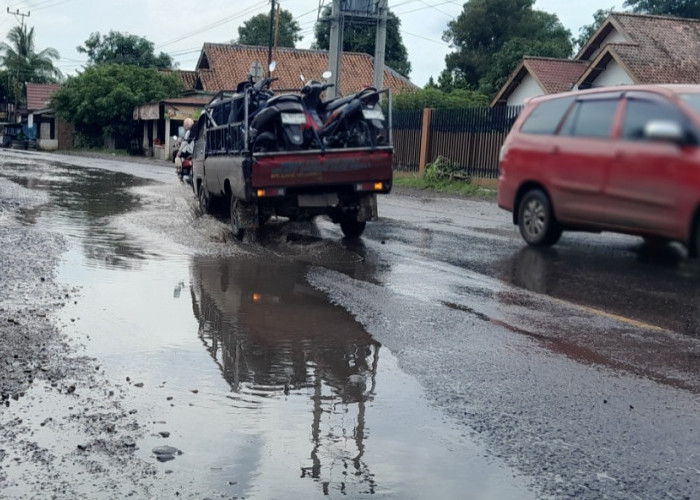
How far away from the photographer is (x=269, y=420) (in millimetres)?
4617

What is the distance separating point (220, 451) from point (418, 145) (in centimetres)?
2420

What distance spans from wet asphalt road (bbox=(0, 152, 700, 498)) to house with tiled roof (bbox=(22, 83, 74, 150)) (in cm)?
5897

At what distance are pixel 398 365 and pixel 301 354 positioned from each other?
66cm

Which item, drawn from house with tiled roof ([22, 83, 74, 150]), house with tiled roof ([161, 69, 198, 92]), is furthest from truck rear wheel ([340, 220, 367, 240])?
house with tiled roof ([22, 83, 74, 150])

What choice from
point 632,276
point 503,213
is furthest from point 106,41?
point 632,276

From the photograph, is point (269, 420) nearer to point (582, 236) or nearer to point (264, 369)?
point (264, 369)

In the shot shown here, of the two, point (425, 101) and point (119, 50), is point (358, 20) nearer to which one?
point (425, 101)

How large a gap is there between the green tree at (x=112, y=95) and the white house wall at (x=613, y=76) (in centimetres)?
2993

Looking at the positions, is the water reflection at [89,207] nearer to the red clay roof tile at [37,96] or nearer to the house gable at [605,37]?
the house gable at [605,37]

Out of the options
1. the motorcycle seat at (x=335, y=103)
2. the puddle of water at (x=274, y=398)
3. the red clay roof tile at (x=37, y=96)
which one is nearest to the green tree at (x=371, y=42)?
the red clay roof tile at (x=37, y=96)

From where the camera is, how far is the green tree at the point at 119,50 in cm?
7675

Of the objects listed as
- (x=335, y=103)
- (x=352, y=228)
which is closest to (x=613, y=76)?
(x=335, y=103)

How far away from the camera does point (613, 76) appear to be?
33.7 metres

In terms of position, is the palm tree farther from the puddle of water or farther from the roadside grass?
the puddle of water
